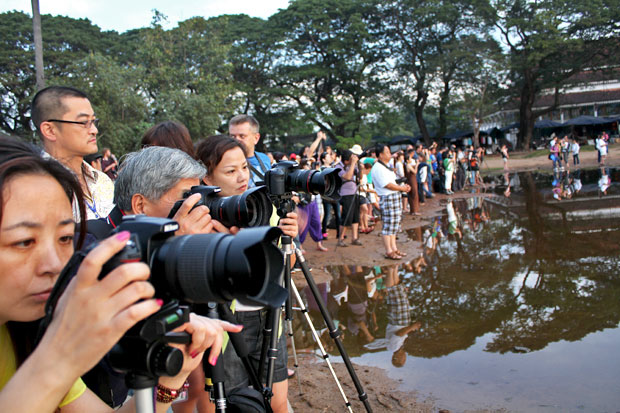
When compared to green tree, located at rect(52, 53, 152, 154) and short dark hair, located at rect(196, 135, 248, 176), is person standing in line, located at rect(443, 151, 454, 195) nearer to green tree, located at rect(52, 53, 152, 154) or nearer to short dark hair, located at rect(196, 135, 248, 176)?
green tree, located at rect(52, 53, 152, 154)

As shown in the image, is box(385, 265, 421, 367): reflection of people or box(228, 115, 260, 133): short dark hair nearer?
box(228, 115, 260, 133): short dark hair

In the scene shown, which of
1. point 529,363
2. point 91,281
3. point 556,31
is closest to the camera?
point 91,281

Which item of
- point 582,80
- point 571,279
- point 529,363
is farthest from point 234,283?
point 582,80

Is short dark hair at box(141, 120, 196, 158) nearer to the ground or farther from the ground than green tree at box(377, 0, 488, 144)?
nearer to the ground

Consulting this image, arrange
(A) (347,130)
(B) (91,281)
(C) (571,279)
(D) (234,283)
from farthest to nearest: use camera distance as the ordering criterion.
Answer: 1. (A) (347,130)
2. (C) (571,279)
3. (D) (234,283)
4. (B) (91,281)

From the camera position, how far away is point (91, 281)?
2.63 ft

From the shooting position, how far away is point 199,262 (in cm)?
93

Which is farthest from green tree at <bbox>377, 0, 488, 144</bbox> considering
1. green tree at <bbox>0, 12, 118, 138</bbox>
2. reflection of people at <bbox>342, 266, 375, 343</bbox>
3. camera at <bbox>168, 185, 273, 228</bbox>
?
camera at <bbox>168, 185, 273, 228</bbox>

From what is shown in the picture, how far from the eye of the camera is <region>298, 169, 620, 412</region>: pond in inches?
127

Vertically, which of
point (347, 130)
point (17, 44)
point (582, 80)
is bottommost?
point (347, 130)

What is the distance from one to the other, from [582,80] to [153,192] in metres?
35.1

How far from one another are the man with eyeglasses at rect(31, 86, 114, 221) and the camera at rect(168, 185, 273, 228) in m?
1.16

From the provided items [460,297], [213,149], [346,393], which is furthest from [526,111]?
[213,149]

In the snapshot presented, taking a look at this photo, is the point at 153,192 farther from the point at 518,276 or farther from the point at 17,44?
the point at 17,44
